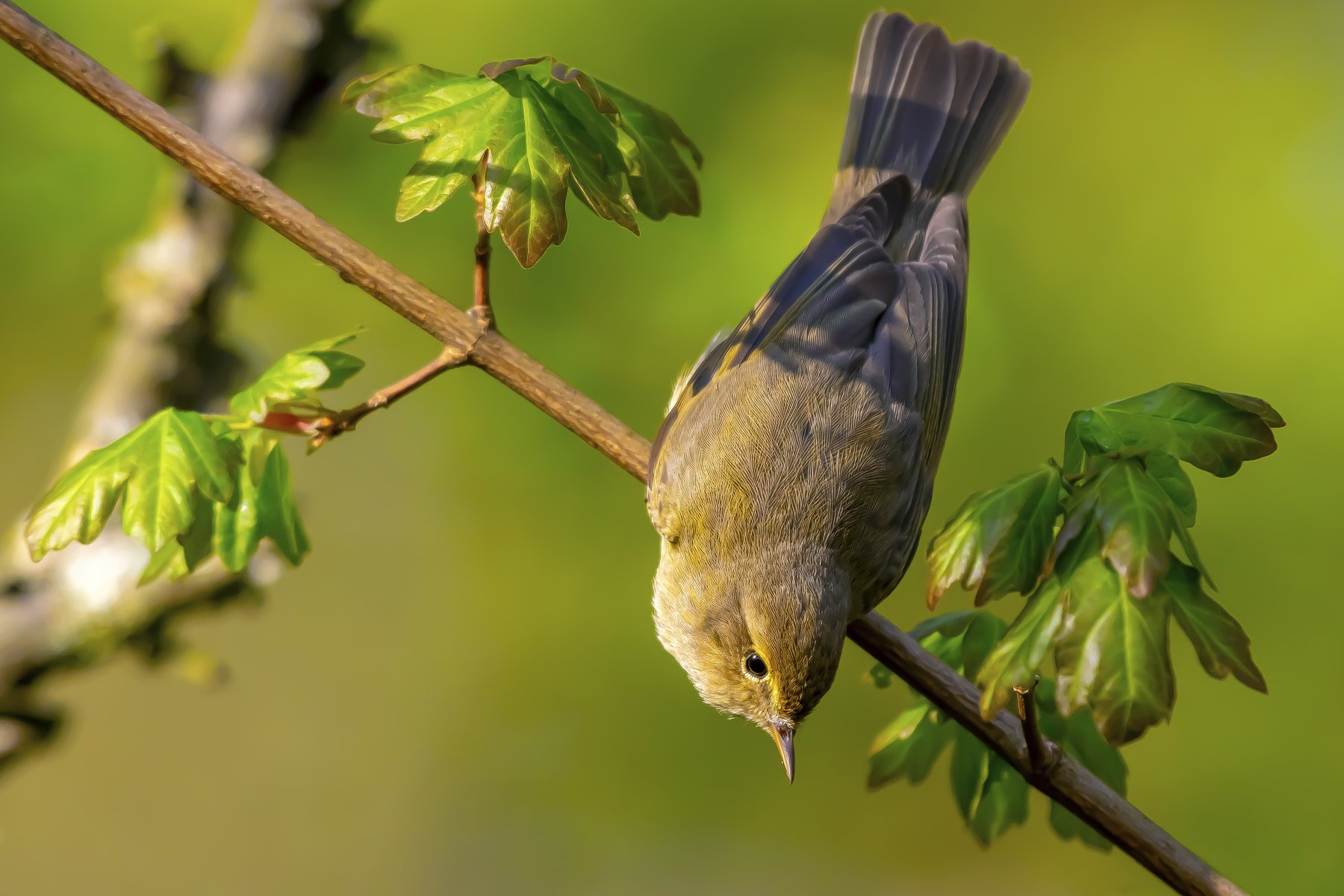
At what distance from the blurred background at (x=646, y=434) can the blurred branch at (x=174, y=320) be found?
0.45 ft

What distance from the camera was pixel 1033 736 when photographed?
5.07ft

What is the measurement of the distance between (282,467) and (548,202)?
62 centimetres

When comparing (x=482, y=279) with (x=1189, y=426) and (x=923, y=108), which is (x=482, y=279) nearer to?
(x=1189, y=426)

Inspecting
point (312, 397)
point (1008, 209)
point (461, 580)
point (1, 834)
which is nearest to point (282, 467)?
point (312, 397)

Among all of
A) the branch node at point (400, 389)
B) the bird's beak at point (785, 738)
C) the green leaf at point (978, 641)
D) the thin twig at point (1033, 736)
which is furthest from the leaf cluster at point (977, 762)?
the branch node at point (400, 389)

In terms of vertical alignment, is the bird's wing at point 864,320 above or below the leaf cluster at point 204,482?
above

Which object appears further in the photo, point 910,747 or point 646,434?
point 646,434

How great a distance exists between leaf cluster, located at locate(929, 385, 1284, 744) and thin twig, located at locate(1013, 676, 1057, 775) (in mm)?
119

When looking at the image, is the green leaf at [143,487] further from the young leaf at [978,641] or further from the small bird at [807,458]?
the young leaf at [978,641]

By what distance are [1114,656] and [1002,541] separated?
203 millimetres

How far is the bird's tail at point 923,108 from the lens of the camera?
3.03 metres

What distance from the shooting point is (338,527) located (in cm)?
335

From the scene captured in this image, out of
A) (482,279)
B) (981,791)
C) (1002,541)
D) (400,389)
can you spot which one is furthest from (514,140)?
(981,791)

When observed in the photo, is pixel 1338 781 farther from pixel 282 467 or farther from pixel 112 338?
pixel 112 338
